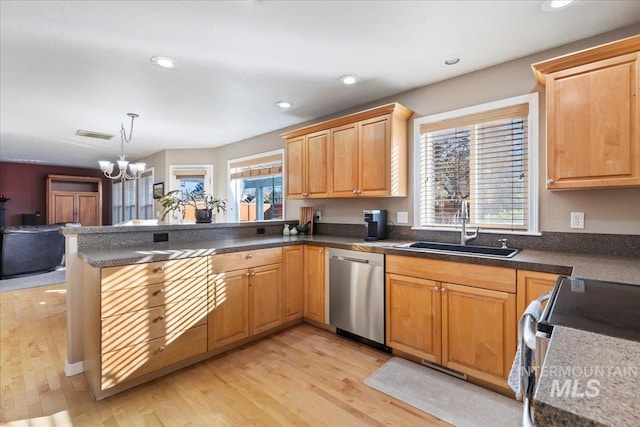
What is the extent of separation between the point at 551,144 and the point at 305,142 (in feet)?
7.80

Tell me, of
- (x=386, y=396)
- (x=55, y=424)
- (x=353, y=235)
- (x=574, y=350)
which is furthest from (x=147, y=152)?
(x=574, y=350)

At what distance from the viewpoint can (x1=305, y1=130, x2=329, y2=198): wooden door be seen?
339cm

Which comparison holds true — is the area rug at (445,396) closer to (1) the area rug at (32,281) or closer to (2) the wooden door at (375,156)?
(2) the wooden door at (375,156)

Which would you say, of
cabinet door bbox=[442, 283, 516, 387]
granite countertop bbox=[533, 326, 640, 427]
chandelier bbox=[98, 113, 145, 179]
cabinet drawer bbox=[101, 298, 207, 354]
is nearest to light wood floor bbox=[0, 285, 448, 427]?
cabinet drawer bbox=[101, 298, 207, 354]

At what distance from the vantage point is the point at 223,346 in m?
2.54

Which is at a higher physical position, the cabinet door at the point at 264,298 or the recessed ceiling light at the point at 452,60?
the recessed ceiling light at the point at 452,60

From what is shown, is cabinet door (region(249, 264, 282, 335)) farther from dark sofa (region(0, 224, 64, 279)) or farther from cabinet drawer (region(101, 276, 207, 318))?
dark sofa (region(0, 224, 64, 279))

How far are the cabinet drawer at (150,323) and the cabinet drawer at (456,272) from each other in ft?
5.21

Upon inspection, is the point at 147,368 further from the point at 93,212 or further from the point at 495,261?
the point at 93,212

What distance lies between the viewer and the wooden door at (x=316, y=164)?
3393 millimetres

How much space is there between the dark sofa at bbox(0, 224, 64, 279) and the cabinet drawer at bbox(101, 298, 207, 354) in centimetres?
472

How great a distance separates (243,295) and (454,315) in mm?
1722

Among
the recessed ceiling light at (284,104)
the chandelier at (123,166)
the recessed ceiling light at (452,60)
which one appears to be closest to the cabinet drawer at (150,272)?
the recessed ceiling light at (284,104)

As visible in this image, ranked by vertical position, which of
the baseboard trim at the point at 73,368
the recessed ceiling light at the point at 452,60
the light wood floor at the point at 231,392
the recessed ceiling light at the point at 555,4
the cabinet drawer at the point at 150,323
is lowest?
the light wood floor at the point at 231,392
